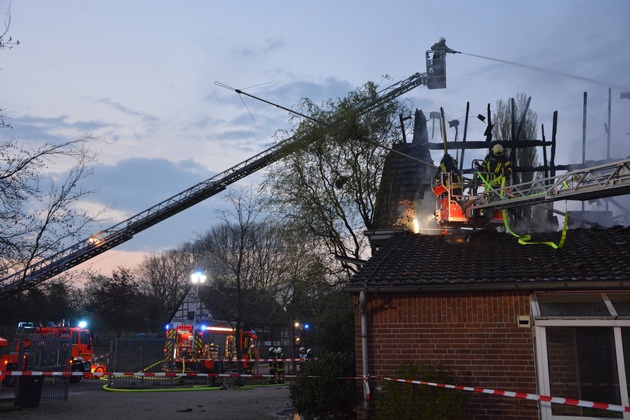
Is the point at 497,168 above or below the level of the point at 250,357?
above

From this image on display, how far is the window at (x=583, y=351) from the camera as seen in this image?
7.87 meters

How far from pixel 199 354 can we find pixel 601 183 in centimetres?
1990

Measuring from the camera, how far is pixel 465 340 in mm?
8859

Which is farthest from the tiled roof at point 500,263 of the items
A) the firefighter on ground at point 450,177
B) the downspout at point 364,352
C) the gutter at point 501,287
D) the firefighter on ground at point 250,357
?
the firefighter on ground at point 250,357

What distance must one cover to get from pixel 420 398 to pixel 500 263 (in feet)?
9.60

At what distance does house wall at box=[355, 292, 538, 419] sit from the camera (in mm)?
8508

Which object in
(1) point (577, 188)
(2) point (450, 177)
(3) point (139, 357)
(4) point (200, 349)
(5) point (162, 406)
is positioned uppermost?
(2) point (450, 177)

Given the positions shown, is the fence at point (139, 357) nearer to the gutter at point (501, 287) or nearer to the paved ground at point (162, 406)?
the paved ground at point (162, 406)

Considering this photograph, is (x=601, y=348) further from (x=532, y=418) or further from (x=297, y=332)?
(x=297, y=332)

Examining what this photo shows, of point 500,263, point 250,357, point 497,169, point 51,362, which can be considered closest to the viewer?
point 500,263

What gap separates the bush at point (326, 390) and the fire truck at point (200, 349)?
1238cm

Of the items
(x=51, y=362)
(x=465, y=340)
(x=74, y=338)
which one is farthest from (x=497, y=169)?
(x=74, y=338)

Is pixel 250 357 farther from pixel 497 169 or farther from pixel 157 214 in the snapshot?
pixel 497 169

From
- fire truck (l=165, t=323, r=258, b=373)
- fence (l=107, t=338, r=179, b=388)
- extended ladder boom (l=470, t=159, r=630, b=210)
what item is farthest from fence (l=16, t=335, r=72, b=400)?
extended ladder boom (l=470, t=159, r=630, b=210)
